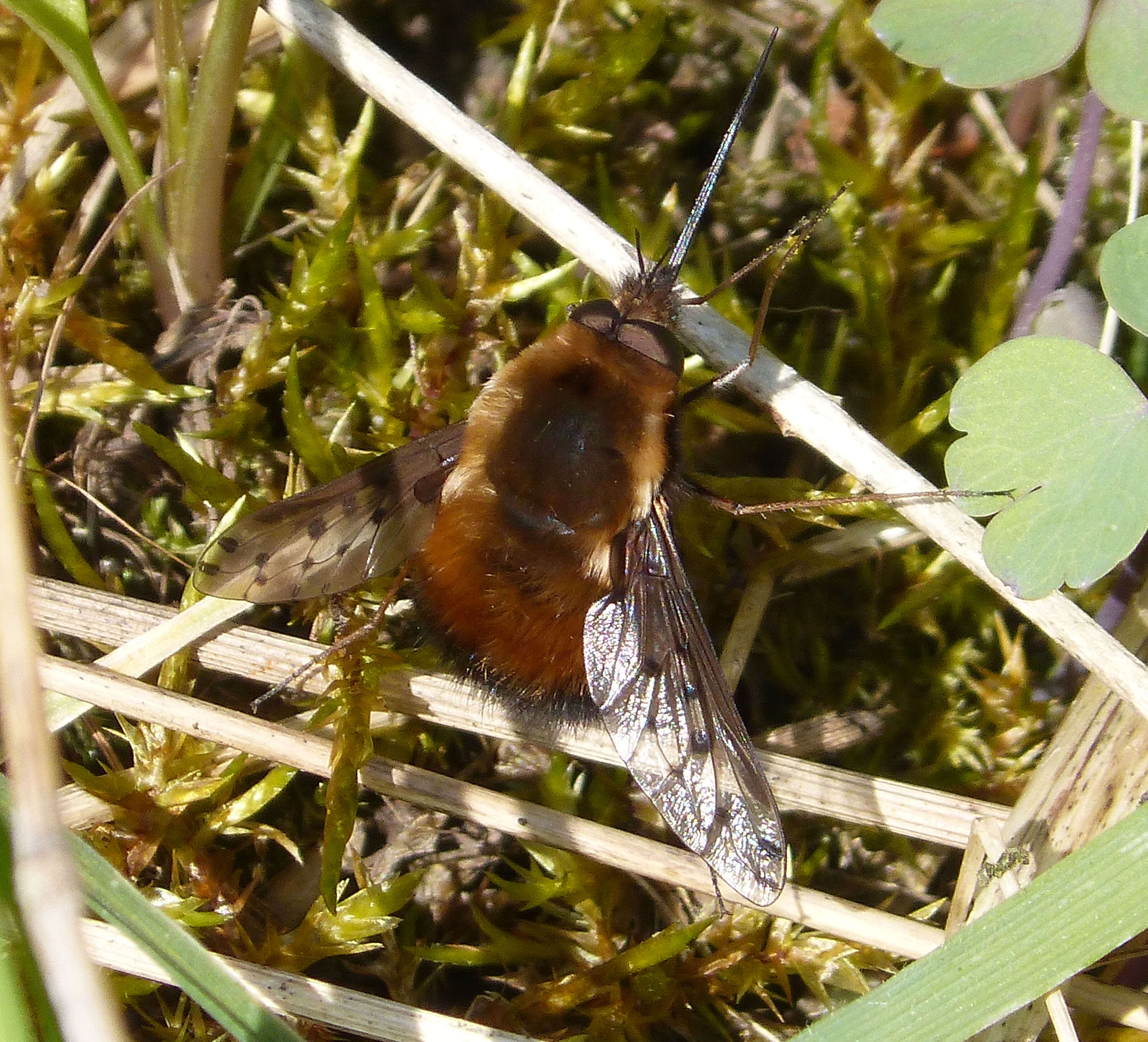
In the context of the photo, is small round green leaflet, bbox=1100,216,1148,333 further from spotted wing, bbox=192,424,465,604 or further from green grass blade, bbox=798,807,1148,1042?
spotted wing, bbox=192,424,465,604

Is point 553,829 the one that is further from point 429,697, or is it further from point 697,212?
point 697,212

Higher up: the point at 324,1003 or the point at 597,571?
the point at 597,571

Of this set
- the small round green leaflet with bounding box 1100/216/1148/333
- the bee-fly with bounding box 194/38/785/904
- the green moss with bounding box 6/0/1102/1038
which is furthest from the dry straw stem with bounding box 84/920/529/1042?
the small round green leaflet with bounding box 1100/216/1148/333

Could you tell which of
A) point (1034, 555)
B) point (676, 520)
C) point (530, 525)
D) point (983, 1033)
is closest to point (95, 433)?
point (530, 525)

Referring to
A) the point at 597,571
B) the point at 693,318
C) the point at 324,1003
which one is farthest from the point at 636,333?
the point at 324,1003

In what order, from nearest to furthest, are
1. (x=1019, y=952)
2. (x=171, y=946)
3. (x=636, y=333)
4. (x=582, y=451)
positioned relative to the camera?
(x=171, y=946) < (x=1019, y=952) < (x=582, y=451) < (x=636, y=333)

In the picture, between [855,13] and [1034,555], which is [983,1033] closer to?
[1034,555]
